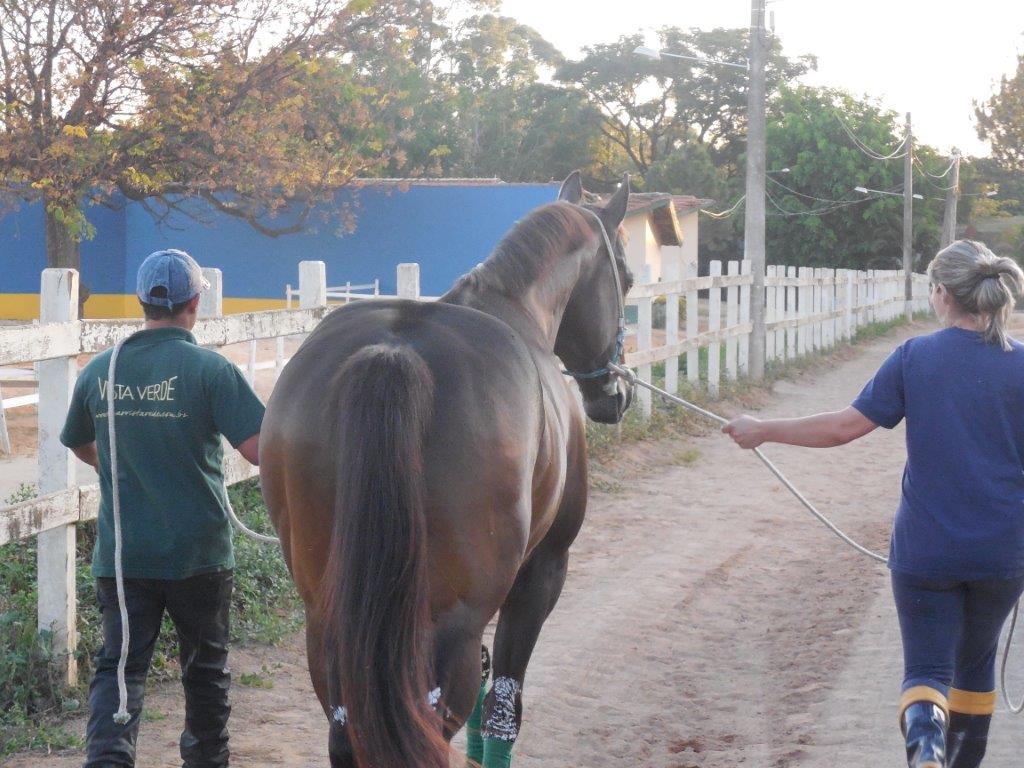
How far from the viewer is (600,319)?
4324mm

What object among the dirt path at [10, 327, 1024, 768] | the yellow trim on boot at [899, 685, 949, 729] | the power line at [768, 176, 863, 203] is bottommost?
the dirt path at [10, 327, 1024, 768]

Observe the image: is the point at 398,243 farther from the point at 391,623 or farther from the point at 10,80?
the point at 391,623

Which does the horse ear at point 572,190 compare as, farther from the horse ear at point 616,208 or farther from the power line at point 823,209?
the power line at point 823,209

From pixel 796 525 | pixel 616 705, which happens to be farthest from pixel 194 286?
pixel 796 525

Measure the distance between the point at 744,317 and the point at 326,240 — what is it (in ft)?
51.0

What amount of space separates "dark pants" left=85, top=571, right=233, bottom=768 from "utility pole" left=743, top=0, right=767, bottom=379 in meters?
14.0

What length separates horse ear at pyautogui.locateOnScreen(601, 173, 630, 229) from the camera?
14.5ft

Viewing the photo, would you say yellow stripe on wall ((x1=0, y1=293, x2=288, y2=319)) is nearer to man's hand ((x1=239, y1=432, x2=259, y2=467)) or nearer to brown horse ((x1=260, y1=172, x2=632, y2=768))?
man's hand ((x1=239, y1=432, x2=259, y2=467))

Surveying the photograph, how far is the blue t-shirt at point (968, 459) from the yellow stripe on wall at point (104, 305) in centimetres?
2418

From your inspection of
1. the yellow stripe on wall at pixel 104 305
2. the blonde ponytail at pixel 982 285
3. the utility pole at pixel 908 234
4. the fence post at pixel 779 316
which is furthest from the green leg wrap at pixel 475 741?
the utility pole at pixel 908 234

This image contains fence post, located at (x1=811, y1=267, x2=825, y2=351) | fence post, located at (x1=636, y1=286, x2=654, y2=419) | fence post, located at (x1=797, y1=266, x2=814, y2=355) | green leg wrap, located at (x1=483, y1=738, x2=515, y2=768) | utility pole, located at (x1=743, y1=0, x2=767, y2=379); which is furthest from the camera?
fence post, located at (x1=811, y1=267, x2=825, y2=351)

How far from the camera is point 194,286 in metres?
3.49

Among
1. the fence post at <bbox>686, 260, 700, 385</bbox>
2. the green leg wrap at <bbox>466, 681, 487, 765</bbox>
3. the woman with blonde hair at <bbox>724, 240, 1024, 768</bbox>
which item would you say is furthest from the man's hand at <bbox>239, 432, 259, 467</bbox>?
the fence post at <bbox>686, 260, 700, 385</bbox>

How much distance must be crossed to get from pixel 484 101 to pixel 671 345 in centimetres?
3721
